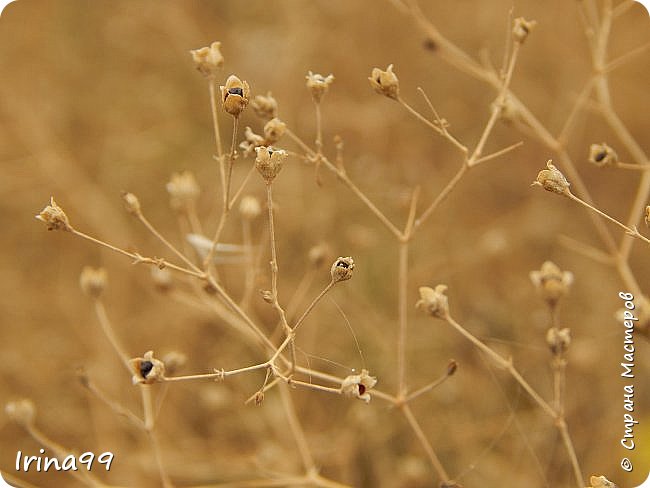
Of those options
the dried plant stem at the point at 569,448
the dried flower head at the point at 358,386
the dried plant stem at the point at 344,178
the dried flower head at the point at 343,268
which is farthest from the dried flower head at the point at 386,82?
the dried plant stem at the point at 569,448

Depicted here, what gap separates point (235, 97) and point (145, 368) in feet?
0.96

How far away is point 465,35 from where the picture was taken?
1.80m

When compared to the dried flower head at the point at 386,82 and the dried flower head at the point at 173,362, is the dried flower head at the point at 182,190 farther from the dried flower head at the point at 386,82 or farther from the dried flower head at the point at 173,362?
the dried flower head at the point at 386,82

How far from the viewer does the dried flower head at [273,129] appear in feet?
2.71

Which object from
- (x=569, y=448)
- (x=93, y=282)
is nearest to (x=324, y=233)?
(x=93, y=282)

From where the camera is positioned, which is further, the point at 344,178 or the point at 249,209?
the point at 249,209

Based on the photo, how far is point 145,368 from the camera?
28.8 inches

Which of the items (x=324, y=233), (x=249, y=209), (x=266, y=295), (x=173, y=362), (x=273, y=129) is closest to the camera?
(x=266, y=295)

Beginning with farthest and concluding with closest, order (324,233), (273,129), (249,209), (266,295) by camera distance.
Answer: (324,233)
(249,209)
(273,129)
(266,295)

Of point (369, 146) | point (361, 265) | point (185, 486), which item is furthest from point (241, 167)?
point (185, 486)

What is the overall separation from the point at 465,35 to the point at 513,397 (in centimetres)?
98

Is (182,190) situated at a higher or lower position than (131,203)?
higher

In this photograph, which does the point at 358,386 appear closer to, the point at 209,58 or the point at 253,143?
the point at 253,143

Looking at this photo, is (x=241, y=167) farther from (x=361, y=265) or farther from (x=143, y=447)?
(x=143, y=447)
